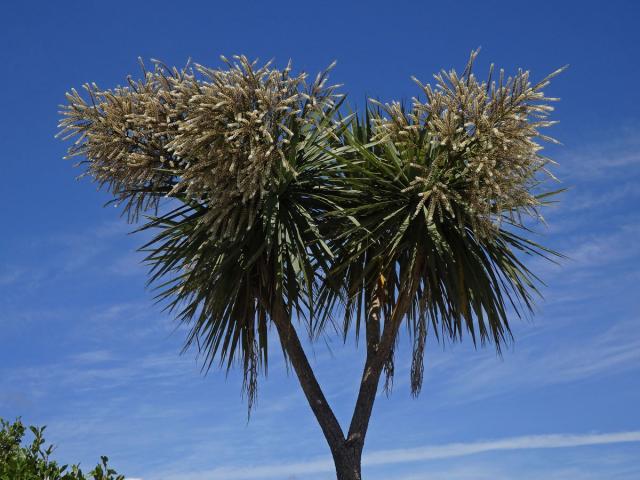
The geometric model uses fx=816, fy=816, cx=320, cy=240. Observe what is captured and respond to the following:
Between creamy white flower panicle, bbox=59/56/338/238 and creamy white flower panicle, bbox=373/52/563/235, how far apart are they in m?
1.26

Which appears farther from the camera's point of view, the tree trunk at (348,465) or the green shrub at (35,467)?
the tree trunk at (348,465)

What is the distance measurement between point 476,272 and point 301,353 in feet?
7.09

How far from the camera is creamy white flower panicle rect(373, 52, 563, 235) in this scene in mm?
8250

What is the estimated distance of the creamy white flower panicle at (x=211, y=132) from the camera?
27.0 feet

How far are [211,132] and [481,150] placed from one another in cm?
274

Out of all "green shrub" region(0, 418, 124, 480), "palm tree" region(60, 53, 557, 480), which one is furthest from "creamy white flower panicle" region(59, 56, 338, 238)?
"green shrub" region(0, 418, 124, 480)

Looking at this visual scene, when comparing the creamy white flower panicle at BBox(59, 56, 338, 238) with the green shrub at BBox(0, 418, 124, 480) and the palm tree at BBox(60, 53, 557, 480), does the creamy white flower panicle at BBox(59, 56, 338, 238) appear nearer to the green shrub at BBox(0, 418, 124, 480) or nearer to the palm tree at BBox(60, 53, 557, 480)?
the palm tree at BBox(60, 53, 557, 480)

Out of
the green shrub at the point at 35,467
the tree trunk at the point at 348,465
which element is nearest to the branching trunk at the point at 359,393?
the tree trunk at the point at 348,465

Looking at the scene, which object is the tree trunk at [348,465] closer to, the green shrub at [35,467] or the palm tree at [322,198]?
the palm tree at [322,198]

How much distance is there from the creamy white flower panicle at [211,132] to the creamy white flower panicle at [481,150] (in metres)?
1.26

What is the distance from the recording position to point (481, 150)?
832 centimetres

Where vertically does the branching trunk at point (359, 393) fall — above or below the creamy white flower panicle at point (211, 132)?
below

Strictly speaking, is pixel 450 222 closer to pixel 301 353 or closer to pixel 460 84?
pixel 460 84

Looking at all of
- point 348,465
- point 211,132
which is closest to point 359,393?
point 348,465
